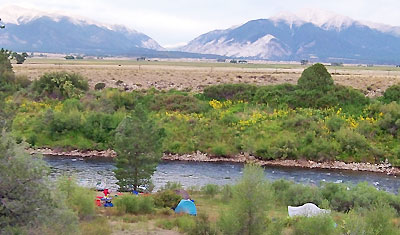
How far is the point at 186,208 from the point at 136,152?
205 inches

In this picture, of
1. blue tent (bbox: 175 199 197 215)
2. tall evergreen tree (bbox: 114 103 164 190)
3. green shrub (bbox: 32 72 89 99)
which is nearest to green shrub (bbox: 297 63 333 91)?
green shrub (bbox: 32 72 89 99)

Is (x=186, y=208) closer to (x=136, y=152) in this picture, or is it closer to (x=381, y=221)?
(x=136, y=152)

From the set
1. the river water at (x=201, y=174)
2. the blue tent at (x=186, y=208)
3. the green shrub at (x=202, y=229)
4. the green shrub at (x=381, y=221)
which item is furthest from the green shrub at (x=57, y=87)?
the green shrub at (x=381, y=221)

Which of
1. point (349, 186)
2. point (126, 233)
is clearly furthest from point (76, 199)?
point (349, 186)

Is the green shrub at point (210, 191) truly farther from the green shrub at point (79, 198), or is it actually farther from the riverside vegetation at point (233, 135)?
the green shrub at point (79, 198)

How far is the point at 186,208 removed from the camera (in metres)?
19.7

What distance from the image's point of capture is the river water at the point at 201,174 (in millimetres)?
30453

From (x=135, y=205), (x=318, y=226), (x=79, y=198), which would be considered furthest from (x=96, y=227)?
(x=318, y=226)

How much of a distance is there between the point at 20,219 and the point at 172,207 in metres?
10.2

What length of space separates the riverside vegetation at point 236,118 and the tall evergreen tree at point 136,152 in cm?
1384

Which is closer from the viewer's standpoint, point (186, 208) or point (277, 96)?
point (186, 208)

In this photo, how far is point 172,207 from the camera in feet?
67.5

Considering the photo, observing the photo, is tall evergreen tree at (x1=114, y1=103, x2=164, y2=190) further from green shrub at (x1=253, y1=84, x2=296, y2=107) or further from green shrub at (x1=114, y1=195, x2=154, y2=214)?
green shrub at (x1=253, y1=84, x2=296, y2=107)

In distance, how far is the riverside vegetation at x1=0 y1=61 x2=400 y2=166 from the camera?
38.7 meters
